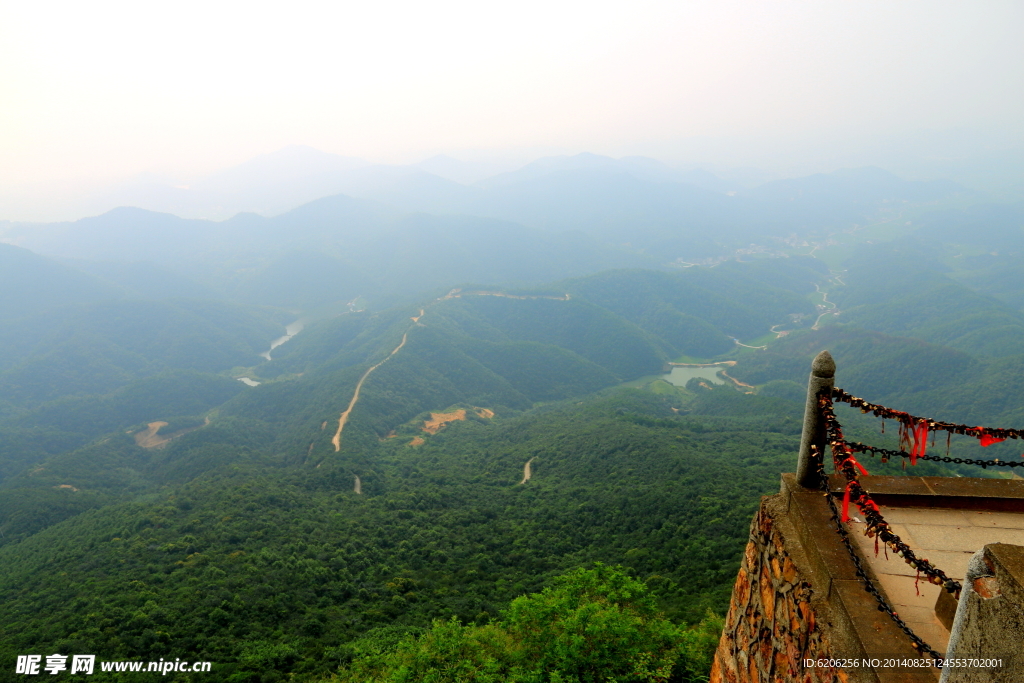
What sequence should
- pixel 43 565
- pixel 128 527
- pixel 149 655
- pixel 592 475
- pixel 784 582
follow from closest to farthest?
1. pixel 784 582
2. pixel 149 655
3. pixel 43 565
4. pixel 128 527
5. pixel 592 475

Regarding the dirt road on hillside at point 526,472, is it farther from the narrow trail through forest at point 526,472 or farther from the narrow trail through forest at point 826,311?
the narrow trail through forest at point 826,311

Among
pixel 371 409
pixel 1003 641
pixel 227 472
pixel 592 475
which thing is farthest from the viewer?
pixel 371 409

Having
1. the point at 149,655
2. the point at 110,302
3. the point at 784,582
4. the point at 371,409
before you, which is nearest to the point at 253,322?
the point at 110,302

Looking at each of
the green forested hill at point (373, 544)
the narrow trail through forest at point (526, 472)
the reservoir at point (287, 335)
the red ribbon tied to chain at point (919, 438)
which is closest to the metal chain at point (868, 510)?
the red ribbon tied to chain at point (919, 438)

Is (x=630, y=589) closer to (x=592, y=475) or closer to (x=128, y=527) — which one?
(x=592, y=475)

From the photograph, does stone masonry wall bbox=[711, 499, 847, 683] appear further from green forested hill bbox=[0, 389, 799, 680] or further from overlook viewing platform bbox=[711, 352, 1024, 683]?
green forested hill bbox=[0, 389, 799, 680]

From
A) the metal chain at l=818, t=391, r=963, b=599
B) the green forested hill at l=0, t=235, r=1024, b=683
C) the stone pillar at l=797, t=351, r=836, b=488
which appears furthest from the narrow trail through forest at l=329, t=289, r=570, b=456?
the metal chain at l=818, t=391, r=963, b=599
